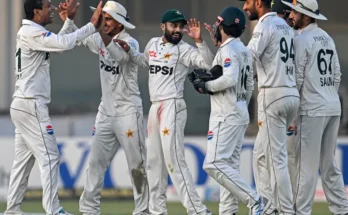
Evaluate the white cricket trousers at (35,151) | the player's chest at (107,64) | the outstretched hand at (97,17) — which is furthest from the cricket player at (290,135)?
the white cricket trousers at (35,151)

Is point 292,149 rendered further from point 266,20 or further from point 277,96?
point 266,20

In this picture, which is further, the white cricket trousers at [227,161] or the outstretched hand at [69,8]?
the outstretched hand at [69,8]

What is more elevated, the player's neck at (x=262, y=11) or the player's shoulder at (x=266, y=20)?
the player's neck at (x=262, y=11)

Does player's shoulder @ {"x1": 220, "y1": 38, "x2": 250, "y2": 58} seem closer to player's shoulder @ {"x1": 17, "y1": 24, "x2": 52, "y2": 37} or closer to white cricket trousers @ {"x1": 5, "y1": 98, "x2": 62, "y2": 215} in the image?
player's shoulder @ {"x1": 17, "y1": 24, "x2": 52, "y2": 37}

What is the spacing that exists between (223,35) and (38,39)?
187 cm

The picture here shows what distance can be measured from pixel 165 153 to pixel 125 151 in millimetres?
491

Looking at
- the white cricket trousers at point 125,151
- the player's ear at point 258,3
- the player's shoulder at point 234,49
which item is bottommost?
the white cricket trousers at point 125,151

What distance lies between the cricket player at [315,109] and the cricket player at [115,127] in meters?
1.73

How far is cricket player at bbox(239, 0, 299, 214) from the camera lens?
1224 cm

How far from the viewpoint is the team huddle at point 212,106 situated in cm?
1213

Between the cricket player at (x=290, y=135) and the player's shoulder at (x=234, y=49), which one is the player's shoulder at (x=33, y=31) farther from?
the cricket player at (x=290, y=135)

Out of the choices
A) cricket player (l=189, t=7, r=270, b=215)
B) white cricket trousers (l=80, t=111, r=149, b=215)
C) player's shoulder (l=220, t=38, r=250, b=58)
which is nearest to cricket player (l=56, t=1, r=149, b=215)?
white cricket trousers (l=80, t=111, r=149, b=215)

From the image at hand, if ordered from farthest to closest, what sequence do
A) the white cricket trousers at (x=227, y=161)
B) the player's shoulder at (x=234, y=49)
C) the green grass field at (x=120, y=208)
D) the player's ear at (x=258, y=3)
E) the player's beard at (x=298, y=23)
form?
the green grass field at (x=120, y=208) < the player's beard at (x=298, y=23) < the player's ear at (x=258, y=3) < the player's shoulder at (x=234, y=49) < the white cricket trousers at (x=227, y=161)

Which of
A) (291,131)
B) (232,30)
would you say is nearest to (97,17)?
(232,30)
